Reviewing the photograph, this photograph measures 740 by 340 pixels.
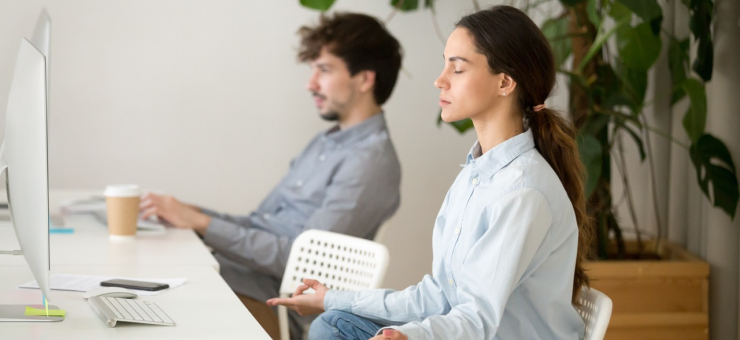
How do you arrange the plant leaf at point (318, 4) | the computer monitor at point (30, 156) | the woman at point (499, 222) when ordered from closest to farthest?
the computer monitor at point (30, 156), the woman at point (499, 222), the plant leaf at point (318, 4)

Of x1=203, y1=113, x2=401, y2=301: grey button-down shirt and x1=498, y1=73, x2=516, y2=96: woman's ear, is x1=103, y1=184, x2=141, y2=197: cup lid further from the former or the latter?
x1=498, y1=73, x2=516, y2=96: woman's ear

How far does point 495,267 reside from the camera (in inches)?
51.6

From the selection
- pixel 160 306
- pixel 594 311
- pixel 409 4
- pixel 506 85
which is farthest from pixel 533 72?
pixel 409 4

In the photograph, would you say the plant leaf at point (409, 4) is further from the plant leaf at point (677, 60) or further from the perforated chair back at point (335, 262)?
the perforated chair back at point (335, 262)

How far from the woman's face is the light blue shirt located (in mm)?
90

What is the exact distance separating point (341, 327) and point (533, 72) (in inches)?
22.8

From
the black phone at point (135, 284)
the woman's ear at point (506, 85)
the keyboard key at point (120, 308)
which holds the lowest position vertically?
the black phone at point (135, 284)

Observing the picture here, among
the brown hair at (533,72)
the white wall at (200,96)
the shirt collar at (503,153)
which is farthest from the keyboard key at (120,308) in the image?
the white wall at (200,96)

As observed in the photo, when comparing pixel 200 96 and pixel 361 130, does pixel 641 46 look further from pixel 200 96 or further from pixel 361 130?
pixel 200 96

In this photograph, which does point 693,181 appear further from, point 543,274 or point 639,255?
point 543,274

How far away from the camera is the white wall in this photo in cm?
333

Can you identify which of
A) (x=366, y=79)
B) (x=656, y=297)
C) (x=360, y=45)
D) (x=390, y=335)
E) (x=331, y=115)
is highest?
(x=360, y=45)

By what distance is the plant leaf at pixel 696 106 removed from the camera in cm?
249

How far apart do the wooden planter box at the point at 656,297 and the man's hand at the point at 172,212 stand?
3.97ft
